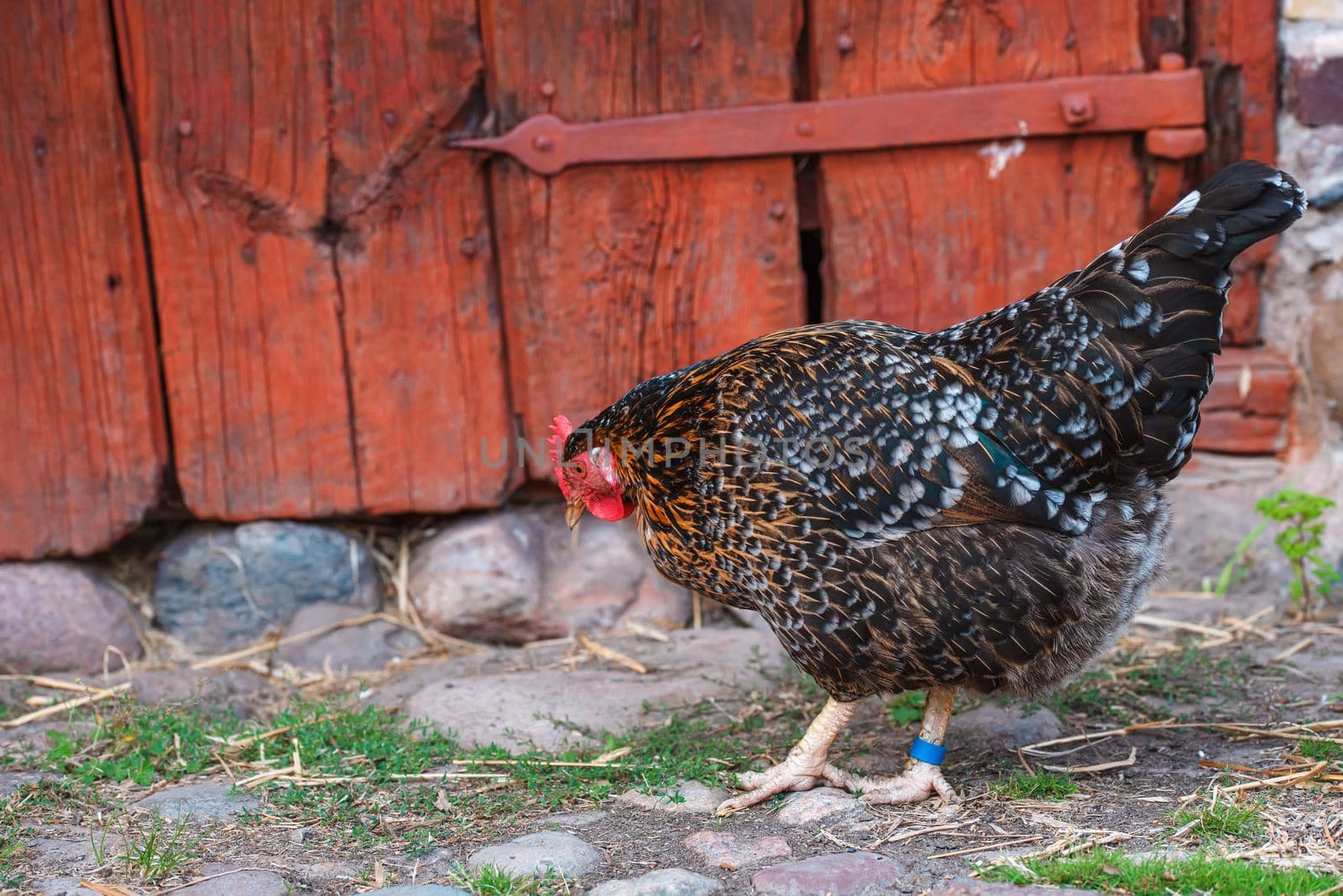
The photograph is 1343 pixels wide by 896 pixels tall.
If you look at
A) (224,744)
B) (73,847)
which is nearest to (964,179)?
(224,744)

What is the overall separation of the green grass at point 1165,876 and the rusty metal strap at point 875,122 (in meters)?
2.50

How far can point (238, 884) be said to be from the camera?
257 cm

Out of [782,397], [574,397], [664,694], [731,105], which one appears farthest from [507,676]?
[731,105]

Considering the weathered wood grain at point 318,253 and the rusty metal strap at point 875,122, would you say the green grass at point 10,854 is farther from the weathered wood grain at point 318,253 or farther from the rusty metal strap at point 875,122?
the rusty metal strap at point 875,122

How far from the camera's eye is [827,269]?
429 cm

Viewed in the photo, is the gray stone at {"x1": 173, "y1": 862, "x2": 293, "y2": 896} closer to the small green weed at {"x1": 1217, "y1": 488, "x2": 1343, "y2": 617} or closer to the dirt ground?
the dirt ground

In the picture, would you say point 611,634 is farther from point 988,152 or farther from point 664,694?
point 988,152

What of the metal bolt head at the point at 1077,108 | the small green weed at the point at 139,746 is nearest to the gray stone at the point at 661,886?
the small green weed at the point at 139,746

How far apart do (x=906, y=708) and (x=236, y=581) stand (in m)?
2.56

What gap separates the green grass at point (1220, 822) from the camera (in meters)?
2.65

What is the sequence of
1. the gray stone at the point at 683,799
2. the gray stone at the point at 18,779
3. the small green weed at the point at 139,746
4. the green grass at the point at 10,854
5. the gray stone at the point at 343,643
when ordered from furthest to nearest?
the gray stone at the point at 343,643
the small green weed at the point at 139,746
the gray stone at the point at 18,779
the gray stone at the point at 683,799
the green grass at the point at 10,854

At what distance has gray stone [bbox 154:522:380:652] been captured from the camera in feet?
14.5

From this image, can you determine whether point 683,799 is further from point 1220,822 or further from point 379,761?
point 1220,822

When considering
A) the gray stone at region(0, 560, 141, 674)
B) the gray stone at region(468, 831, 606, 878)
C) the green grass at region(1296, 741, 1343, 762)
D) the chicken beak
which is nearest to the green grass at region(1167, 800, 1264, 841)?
the green grass at region(1296, 741, 1343, 762)
